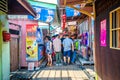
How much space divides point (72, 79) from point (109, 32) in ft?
15.1

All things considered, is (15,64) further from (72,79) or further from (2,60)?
(2,60)

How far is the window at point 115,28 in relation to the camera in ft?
21.8

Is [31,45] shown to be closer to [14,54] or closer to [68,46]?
[14,54]

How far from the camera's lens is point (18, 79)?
36.1ft

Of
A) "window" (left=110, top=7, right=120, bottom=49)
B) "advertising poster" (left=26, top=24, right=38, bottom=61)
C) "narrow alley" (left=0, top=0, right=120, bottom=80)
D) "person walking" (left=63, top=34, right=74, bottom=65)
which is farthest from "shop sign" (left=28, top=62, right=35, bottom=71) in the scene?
"window" (left=110, top=7, right=120, bottom=49)

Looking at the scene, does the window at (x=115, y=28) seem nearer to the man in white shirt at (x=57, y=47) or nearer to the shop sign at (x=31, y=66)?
the shop sign at (x=31, y=66)

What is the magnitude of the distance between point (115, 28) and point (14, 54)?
7.98 m

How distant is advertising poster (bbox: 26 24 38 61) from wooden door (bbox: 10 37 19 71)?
2.03 ft

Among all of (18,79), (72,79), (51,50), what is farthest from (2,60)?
(51,50)

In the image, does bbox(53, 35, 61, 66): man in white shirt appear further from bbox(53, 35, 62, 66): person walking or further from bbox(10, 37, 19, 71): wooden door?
bbox(10, 37, 19, 71): wooden door

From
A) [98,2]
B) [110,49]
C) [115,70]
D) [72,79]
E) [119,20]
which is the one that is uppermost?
[98,2]

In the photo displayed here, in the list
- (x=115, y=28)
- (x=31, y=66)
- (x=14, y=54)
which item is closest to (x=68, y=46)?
(x=31, y=66)

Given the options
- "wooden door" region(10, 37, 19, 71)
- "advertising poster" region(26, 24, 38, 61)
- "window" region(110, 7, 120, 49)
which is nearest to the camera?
"window" region(110, 7, 120, 49)

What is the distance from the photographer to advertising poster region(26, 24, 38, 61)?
15.0 meters
